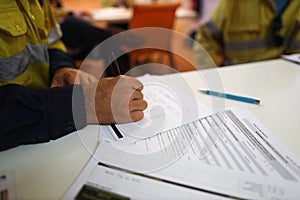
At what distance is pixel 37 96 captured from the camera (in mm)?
520

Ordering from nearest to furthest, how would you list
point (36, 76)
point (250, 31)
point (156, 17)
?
point (36, 76), point (250, 31), point (156, 17)

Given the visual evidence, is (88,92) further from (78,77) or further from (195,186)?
(195,186)

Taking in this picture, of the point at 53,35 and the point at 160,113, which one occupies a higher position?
the point at 53,35

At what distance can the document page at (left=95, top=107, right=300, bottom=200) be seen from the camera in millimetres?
395

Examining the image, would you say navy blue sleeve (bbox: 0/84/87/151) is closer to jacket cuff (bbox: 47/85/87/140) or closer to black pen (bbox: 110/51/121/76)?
jacket cuff (bbox: 47/85/87/140)

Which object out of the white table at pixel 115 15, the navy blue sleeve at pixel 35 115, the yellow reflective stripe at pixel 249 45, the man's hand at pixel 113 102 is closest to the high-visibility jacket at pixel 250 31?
the yellow reflective stripe at pixel 249 45

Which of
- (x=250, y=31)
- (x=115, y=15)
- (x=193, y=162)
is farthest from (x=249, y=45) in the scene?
(x=115, y=15)

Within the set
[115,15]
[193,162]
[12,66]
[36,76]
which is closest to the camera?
[193,162]

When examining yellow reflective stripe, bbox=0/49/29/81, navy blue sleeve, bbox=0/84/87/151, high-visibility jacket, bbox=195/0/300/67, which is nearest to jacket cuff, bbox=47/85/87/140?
navy blue sleeve, bbox=0/84/87/151

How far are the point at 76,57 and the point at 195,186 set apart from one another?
5.49ft

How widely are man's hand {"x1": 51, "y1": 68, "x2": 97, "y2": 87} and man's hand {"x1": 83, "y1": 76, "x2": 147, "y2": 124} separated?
0.15m

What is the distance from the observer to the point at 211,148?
48 centimetres

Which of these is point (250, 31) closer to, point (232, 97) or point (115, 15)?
point (232, 97)

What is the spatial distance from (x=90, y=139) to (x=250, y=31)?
3.47 feet
